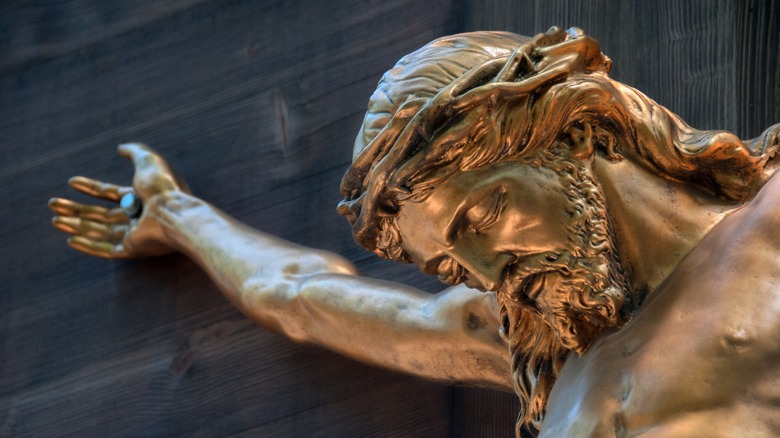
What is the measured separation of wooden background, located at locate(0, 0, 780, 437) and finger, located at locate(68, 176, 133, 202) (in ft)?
0.43

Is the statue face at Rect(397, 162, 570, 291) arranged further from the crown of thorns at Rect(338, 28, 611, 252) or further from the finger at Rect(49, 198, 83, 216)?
the finger at Rect(49, 198, 83, 216)

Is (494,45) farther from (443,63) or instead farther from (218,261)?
(218,261)

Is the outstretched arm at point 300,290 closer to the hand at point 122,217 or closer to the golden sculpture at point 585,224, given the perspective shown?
the hand at point 122,217

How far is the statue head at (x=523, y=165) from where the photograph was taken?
1991 millimetres

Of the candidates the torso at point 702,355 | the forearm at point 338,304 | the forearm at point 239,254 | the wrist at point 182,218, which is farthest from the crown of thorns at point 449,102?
the wrist at point 182,218

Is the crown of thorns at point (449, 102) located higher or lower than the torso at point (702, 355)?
higher

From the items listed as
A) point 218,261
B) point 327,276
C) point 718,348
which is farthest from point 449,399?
point 718,348

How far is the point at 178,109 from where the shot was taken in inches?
129

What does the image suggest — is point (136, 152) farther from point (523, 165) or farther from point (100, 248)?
point (523, 165)

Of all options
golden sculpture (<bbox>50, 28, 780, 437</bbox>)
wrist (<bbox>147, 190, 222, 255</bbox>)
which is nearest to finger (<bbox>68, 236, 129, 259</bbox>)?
wrist (<bbox>147, 190, 222, 255</bbox>)

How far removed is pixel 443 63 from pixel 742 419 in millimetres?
532

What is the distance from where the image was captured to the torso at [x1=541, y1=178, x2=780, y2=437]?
74.5 inches

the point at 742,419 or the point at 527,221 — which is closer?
the point at 742,419

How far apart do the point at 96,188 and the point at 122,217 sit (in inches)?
2.8
